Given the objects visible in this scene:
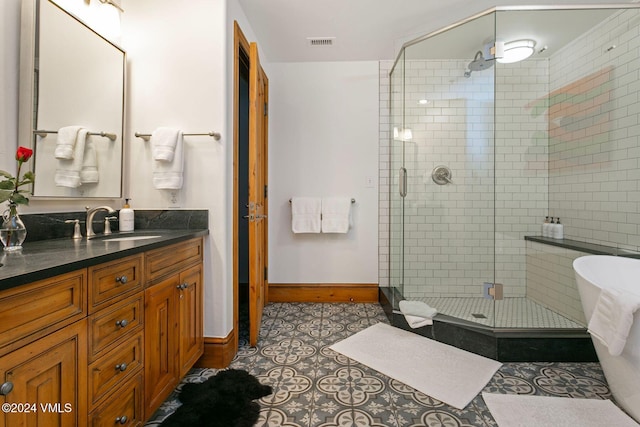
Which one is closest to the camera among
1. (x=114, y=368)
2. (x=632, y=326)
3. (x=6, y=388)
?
(x=6, y=388)

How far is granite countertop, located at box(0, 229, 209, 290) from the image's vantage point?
706 millimetres

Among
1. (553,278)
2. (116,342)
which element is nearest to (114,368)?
(116,342)

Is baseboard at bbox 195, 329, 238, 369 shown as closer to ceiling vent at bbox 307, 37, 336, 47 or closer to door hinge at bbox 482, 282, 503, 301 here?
door hinge at bbox 482, 282, 503, 301

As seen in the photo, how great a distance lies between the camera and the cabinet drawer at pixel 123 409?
95 centimetres

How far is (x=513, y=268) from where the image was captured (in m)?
2.40

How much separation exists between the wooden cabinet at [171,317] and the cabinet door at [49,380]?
1.11 feet

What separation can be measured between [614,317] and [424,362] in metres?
0.93

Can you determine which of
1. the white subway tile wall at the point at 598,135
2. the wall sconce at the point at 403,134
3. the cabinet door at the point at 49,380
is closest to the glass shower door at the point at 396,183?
the wall sconce at the point at 403,134

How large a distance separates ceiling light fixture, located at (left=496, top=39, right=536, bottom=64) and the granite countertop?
269cm

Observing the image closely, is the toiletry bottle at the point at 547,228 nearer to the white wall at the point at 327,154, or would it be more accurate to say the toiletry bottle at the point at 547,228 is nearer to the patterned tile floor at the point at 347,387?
the patterned tile floor at the point at 347,387

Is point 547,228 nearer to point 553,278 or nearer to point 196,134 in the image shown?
point 553,278

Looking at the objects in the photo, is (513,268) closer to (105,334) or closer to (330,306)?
(330,306)

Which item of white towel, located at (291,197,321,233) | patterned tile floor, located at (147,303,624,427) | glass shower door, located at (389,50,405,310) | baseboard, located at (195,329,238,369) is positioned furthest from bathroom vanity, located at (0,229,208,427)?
glass shower door, located at (389,50,405,310)

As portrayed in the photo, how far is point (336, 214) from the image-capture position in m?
2.78
